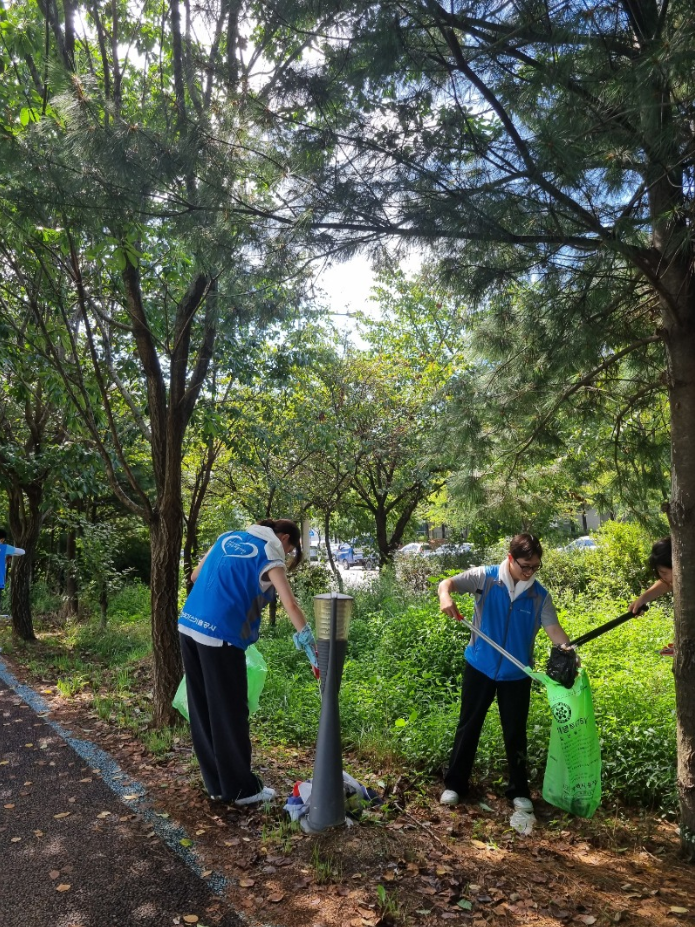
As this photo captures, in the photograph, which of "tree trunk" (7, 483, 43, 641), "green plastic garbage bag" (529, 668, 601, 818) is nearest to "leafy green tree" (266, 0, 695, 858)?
"green plastic garbage bag" (529, 668, 601, 818)

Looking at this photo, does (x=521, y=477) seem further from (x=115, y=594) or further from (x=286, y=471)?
(x=115, y=594)

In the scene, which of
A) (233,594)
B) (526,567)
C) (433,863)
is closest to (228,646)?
(233,594)

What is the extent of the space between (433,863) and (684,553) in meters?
2.17

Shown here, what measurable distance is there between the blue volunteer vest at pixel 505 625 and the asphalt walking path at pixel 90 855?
1973 millimetres

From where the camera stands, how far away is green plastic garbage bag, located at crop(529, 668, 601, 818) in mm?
3859

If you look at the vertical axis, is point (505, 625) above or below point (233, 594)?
below

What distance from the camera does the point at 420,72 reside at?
3.39 metres

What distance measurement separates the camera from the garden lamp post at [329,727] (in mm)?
3771

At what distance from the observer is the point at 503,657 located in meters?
4.24

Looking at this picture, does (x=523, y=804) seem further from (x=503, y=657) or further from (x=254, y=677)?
(x=254, y=677)

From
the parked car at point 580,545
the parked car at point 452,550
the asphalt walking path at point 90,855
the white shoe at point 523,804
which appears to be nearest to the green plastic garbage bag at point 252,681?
the asphalt walking path at point 90,855

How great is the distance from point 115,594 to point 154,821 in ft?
37.7

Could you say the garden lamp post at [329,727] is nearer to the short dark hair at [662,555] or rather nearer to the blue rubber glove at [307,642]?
the blue rubber glove at [307,642]

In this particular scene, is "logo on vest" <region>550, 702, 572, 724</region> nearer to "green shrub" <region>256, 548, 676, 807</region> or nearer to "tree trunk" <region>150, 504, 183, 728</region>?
"green shrub" <region>256, 548, 676, 807</region>
